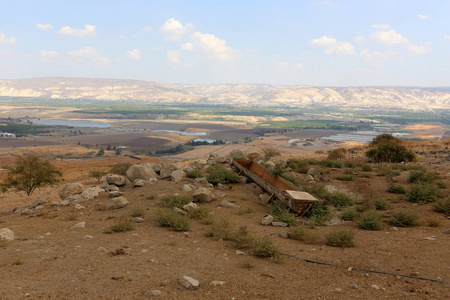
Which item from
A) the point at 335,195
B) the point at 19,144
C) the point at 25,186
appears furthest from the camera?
the point at 19,144

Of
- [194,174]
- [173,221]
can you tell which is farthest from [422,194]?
[194,174]

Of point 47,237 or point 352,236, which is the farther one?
point 47,237

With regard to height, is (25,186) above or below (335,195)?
below

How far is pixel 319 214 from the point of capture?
12.0 meters

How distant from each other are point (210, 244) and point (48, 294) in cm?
452

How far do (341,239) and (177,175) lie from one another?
1114 centimetres

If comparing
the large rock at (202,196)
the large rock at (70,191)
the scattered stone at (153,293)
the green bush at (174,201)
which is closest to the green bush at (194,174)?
the large rock at (202,196)

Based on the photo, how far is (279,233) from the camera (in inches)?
400

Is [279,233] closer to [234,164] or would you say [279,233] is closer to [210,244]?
[210,244]

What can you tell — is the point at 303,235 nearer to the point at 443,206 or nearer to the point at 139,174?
the point at 443,206

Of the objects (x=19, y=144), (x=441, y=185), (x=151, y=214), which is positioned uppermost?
(x=441, y=185)

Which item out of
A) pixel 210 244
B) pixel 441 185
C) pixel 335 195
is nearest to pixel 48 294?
pixel 210 244

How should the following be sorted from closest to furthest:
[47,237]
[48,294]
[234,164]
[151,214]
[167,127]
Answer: [48,294] < [47,237] < [151,214] < [234,164] < [167,127]

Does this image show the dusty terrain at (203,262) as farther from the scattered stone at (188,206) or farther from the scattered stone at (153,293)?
the scattered stone at (188,206)
